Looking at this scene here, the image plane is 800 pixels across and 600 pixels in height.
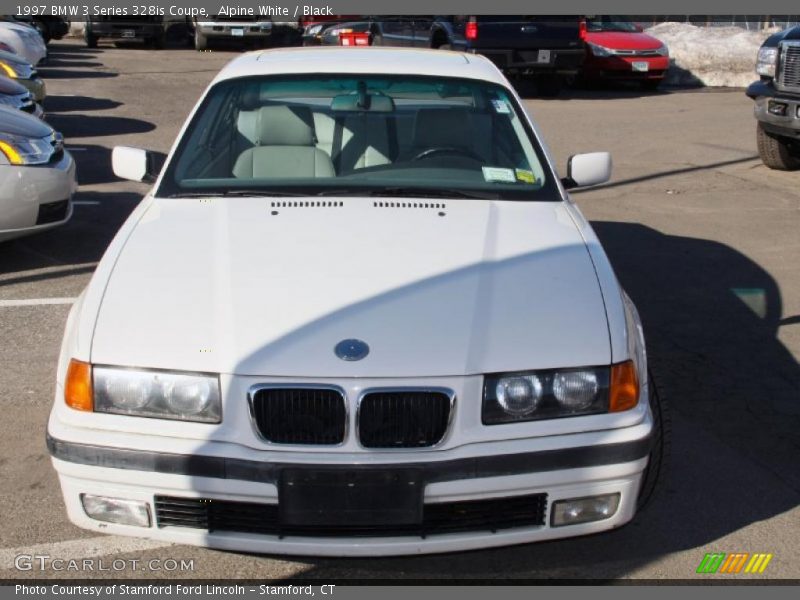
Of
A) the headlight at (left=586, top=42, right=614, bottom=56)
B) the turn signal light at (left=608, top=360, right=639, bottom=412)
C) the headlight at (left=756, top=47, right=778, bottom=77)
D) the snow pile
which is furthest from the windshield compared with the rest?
the turn signal light at (left=608, top=360, right=639, bottom=412)

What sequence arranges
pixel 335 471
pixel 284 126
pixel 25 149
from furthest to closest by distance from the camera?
pixel 25 149 < pixel 284 126 < pixel 335 471

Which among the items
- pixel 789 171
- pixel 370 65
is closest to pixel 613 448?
pixel 370 65

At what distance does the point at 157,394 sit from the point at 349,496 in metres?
0.67

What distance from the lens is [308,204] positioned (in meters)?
4.30

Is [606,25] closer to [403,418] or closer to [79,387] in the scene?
[403,418]

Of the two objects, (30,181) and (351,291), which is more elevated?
(351,291)

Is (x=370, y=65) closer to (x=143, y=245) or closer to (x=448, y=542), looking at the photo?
(x=143, y=245)

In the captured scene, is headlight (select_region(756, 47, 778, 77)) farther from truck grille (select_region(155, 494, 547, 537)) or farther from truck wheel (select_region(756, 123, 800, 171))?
truck grille (select_region(155, 494, 547, 537))

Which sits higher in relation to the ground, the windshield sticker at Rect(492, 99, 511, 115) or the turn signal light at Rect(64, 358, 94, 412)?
the windshield sticker at Rect(492, 99, 511, 115)

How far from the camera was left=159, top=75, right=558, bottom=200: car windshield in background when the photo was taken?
14.9 ft

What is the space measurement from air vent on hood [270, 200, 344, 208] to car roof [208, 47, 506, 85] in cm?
91

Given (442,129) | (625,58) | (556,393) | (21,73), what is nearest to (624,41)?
(625,58)

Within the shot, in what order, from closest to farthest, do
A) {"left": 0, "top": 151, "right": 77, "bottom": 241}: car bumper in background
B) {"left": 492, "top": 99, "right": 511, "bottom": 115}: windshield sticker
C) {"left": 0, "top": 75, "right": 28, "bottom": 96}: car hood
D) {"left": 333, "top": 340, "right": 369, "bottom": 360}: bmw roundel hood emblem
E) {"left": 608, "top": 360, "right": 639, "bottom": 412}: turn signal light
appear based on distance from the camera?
1. {"left": 333, "top": 340, "right": 369, "bottom": 360}: bmw roundel hood emblem
2. {"left": 608, "top": 360, "right": 639, "bottom": 412}: turn signal light
3. {"left": 492, "top": 99, "right": 511, "bottom": 115}: windshield sticker
4. {"left": 0, "top": 151, "right": 77, "bottom": 241}: car bumper in background
5. {"left": 0, "top": 75, "right": 28, "bottom": 96}: car hood

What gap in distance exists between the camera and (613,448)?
3.30 meters
